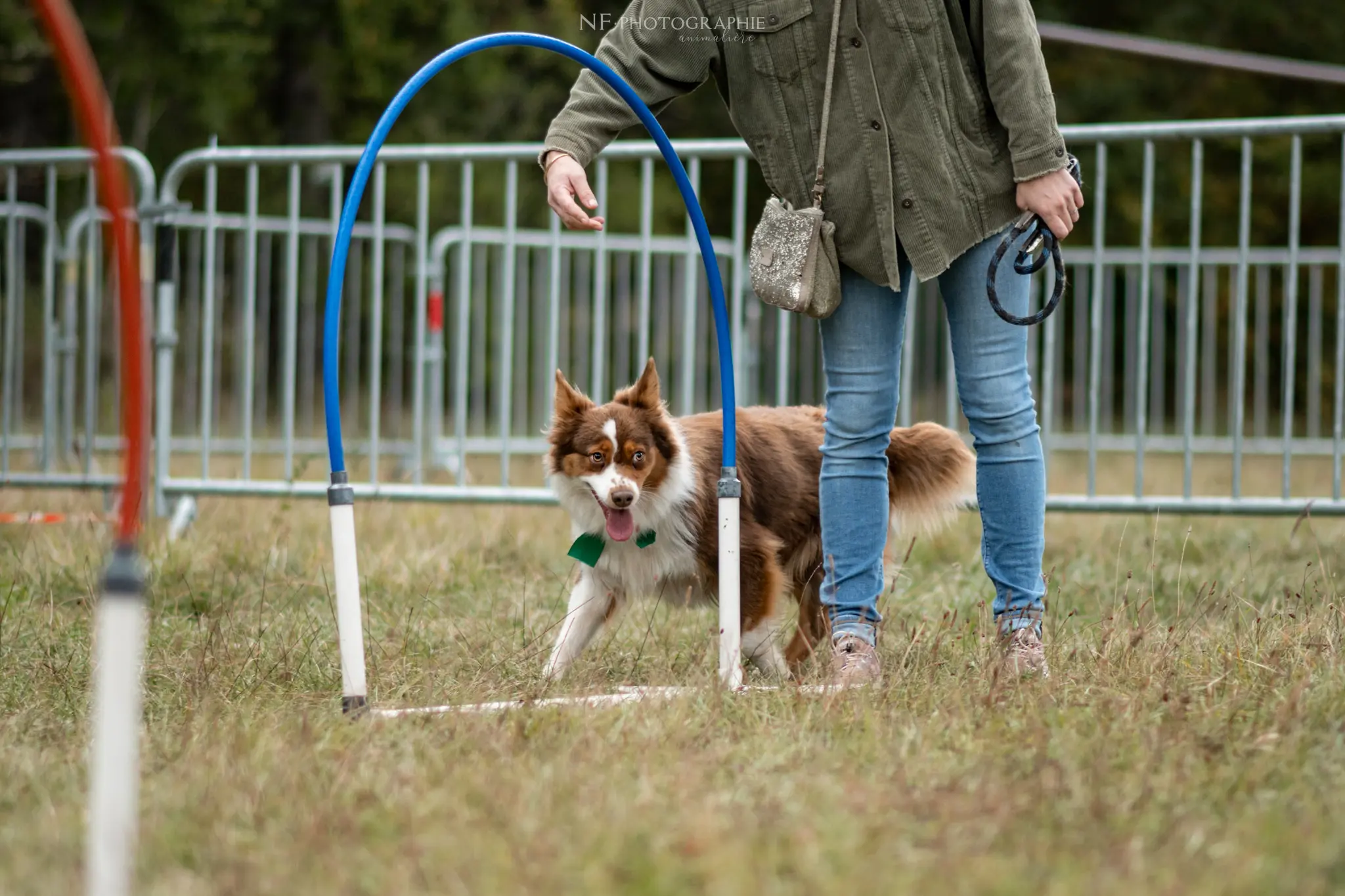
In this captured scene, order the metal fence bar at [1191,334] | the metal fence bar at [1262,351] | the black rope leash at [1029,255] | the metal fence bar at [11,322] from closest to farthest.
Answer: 1. the black rope leash at [1029,255]
2. the metal fence bar at [1191,334]
3. the metal fence bar at [11,322]
4. the metal fence bar at [1262,351]

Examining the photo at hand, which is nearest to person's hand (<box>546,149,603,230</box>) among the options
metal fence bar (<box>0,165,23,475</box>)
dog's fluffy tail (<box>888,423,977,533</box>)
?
dog's fluffy tail (<box>888,423,977,533</box>)

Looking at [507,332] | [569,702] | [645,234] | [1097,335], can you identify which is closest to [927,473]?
[569,702]

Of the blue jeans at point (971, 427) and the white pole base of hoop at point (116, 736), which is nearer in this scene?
the white pole base of hoop at point (116, 736)

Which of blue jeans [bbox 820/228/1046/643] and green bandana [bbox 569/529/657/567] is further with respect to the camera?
green bandana [bbox 569/529/657/567]

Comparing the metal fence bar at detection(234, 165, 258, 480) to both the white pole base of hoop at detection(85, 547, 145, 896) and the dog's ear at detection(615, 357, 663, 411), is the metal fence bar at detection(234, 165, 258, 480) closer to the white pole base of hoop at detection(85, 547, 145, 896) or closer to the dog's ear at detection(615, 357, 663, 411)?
the dog's ear at detection(615, 357, 663, 411)

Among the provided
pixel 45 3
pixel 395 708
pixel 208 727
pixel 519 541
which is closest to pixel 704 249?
pixel 395 708

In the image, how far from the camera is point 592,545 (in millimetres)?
3432

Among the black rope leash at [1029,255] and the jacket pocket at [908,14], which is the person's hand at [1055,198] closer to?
the black rope leash at [1029,255]

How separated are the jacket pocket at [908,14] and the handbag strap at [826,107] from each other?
10 centimetres

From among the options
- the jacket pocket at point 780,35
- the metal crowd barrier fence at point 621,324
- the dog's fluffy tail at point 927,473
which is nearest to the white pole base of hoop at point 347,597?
the jacket pocket at point 780,35

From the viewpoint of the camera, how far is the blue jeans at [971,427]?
3.09m

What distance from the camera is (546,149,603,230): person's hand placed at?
2.87 metres

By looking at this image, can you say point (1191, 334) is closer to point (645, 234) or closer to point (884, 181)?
point (645, 234)

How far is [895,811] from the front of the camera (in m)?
2.00
